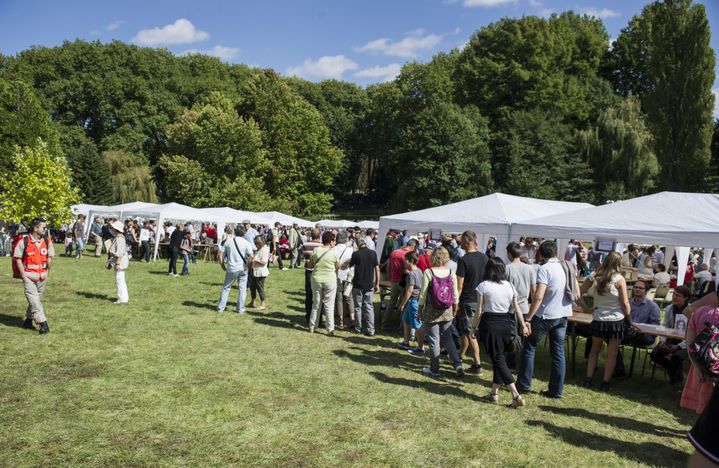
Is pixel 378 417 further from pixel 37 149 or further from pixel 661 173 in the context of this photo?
pixel 661 173

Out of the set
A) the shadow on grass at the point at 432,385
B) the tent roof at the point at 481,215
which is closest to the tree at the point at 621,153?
the tent roof at the point at 481,215

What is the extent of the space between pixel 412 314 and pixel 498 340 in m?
2.87

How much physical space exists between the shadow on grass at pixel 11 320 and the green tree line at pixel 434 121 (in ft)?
88.9

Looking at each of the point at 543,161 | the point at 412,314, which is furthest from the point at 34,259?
the point at 543,161

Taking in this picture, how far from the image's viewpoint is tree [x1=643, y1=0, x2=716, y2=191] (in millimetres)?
29953

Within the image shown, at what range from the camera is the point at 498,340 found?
5367 mm

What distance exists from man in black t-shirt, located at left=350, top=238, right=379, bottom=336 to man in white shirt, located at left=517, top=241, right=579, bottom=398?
3276mm

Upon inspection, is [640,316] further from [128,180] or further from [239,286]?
[128,180]

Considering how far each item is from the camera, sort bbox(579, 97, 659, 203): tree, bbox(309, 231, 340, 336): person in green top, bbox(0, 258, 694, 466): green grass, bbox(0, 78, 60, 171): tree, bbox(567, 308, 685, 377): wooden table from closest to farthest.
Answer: bbox(0, 258, 694, 466): green grass → bbox(567, 308, 685, 377): wooden table → bbox(309, 231, 340, 336): person in green top → bbox(0, 78, 60, 171): tree → bbox(579, 97, 659, 203): tree

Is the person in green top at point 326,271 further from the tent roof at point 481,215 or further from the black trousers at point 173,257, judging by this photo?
the black trousers at point 173,257

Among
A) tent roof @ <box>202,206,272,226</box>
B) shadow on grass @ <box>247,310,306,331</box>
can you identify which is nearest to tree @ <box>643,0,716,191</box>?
tent roof @ <box>202,206,272,226</box>

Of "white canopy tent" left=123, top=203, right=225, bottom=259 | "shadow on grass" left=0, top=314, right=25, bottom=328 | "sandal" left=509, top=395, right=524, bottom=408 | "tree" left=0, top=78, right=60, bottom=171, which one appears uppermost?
"tree" left=0, top=78, right=60, bottom=171

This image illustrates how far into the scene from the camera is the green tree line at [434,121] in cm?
3105

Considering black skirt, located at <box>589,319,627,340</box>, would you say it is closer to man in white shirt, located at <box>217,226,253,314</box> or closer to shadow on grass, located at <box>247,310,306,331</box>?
shadow on grass, located at <box>247,310,306,331</box>
